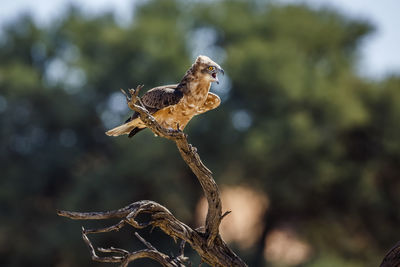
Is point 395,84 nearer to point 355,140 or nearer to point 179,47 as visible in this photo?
point 355,140

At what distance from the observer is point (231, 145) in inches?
963

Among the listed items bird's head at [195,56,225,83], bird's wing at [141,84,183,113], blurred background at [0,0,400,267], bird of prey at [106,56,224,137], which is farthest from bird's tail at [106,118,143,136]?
blurred background at [0,0,400,267]

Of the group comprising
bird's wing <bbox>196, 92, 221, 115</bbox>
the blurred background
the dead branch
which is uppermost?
the blurred background

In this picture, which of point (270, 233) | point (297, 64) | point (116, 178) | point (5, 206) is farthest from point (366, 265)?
point (5, 206)

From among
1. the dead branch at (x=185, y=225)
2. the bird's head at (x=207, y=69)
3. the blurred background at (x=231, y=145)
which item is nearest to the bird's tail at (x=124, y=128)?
the bird's head at (x=207, y=69)

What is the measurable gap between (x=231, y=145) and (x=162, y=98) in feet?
54.9

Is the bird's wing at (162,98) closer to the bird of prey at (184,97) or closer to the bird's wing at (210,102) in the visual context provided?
the bird of prey at (184,97)

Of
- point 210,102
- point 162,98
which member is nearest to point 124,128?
point 162,98

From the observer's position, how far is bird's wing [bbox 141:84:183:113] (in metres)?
7.76

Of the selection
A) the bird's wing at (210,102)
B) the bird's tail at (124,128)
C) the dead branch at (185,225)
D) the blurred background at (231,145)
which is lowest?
the dead branch at (185,225)

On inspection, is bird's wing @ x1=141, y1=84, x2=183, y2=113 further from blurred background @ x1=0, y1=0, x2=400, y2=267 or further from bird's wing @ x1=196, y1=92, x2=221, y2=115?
blurred background @ x1=0, y1=0, x2=400, y2=267

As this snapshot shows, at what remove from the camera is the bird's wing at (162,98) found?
776 cm

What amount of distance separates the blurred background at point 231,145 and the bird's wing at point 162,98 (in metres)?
14.5

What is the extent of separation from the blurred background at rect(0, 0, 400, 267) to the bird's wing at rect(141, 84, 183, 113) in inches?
570
